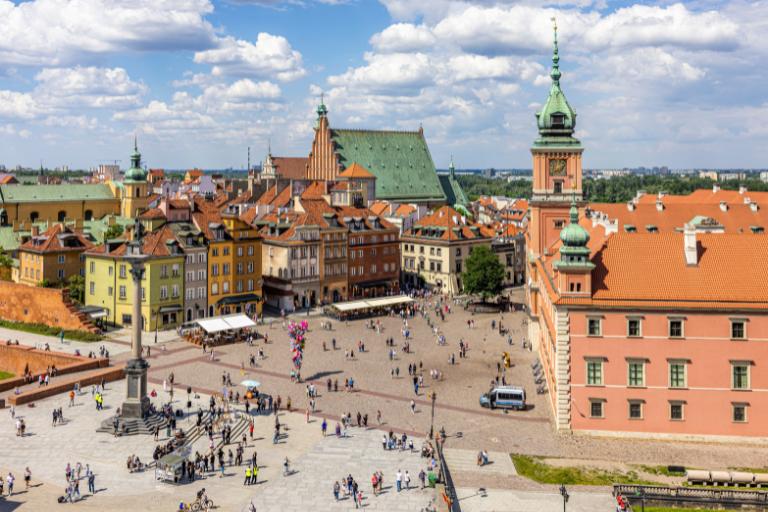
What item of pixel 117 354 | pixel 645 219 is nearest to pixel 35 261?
pixel 117 354

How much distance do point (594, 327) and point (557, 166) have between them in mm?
30009

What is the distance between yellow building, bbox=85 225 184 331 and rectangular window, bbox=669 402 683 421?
51064 mm

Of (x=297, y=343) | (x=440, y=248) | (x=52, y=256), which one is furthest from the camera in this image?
(x=440, y=248)

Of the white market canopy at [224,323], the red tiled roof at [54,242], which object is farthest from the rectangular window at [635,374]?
the red tiled roof at [54,242]

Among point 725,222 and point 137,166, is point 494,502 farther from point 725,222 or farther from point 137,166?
point 137,166

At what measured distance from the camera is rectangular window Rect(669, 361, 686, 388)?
161 ft

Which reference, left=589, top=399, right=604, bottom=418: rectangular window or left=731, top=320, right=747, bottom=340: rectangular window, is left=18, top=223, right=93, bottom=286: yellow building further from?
left=731, top=320, right=747, bottom=340: rectangular window

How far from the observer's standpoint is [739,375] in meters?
48.9

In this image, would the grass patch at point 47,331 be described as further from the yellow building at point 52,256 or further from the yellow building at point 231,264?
the yellow building at point 231,264

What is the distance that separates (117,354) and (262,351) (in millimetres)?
12772

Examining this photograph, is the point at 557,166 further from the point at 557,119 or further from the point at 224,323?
the point at 224,323

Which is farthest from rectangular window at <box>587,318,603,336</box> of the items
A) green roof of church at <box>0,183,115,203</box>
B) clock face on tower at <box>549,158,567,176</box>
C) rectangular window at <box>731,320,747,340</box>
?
green roof of church at <box>0,183,115,203</box>

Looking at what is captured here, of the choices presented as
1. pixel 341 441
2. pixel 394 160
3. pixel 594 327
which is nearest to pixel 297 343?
pixel 341 441

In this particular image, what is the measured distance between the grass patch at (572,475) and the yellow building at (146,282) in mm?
47500
